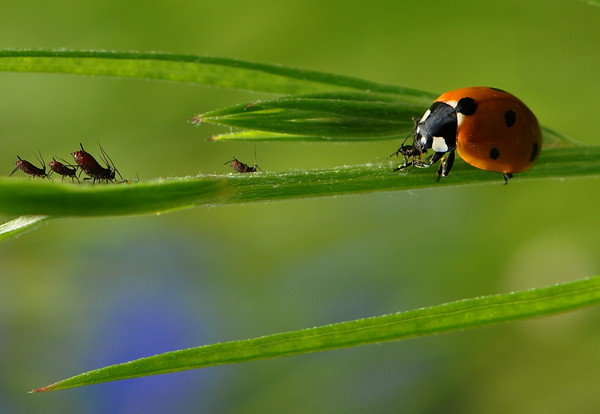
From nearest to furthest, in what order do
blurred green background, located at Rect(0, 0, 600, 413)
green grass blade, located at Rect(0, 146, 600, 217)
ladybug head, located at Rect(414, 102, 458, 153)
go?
green grass blade, located at Rect(0, 146, 600, 217)
ladybug head, located at Rect(414, 102, 458, 153)
blurred green background, located at Rect(0, 0, 600, 413)

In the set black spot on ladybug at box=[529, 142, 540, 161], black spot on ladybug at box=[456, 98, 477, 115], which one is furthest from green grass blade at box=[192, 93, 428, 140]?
black spot on ladybug at box=[456, 98, 477, 115]

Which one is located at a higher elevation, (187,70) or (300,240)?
(300,240)

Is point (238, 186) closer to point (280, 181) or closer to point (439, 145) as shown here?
point (280, 181)

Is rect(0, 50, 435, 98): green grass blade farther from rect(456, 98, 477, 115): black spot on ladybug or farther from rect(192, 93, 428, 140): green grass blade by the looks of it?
rect(456, 98, 477, 115): black spot on ladybug

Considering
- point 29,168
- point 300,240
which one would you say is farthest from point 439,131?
point 300,240

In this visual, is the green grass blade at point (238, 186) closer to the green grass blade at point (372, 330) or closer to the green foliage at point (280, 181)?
the green foliage at point (280, 181)
